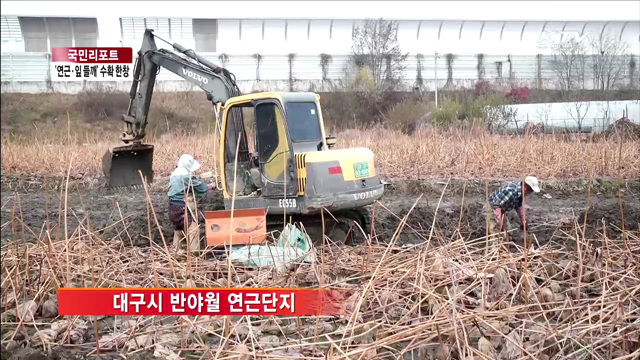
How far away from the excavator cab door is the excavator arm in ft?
2.52

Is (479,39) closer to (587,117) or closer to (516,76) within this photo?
(516,76)

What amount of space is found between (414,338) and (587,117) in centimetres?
787

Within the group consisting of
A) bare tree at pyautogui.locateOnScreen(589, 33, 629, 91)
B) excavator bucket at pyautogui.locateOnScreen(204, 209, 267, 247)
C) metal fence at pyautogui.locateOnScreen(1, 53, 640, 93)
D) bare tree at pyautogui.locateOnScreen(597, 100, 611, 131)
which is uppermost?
metal fence at pyautogui.locateOnScreen(1, 53, 640, 93)

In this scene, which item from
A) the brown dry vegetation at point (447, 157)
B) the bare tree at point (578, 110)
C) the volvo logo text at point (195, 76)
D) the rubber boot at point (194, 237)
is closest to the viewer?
the rubber boot at point (194, 237)

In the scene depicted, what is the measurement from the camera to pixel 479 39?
2653 cm

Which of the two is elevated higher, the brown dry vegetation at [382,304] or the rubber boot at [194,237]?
the rubber boot at [194,237]

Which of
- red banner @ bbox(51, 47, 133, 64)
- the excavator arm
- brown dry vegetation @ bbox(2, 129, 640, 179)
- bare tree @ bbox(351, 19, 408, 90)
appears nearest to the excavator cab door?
the excavator arm

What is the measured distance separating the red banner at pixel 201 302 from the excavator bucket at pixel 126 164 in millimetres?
5507

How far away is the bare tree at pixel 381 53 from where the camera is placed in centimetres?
2367

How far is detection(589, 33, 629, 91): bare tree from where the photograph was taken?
22.7 feet

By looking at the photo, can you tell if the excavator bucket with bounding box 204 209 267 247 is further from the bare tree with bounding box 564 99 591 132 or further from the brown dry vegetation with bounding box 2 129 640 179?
the brown dry vegetation with bounding box 2 129 640 179

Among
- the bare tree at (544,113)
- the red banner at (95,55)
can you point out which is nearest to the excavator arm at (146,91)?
the red banner at (95,55)

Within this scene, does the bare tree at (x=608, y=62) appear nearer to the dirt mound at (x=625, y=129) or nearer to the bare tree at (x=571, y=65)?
the bare tree at (x=571, y=65)

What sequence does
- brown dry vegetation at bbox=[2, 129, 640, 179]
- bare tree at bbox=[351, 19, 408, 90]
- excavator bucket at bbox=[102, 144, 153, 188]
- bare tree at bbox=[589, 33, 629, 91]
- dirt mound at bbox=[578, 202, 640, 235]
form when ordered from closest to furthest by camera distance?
bare tree at bbox=[589, 33, 629, 91]
dirt mound at bbox=[578, 202, 640, 235]
excavator bucket at bbox=[102, 144, 153, 188]
brown dry vegetation at bbox=[2, 129, 640, 179]
bare tree at bbox=[351, 19, 408, 90]
